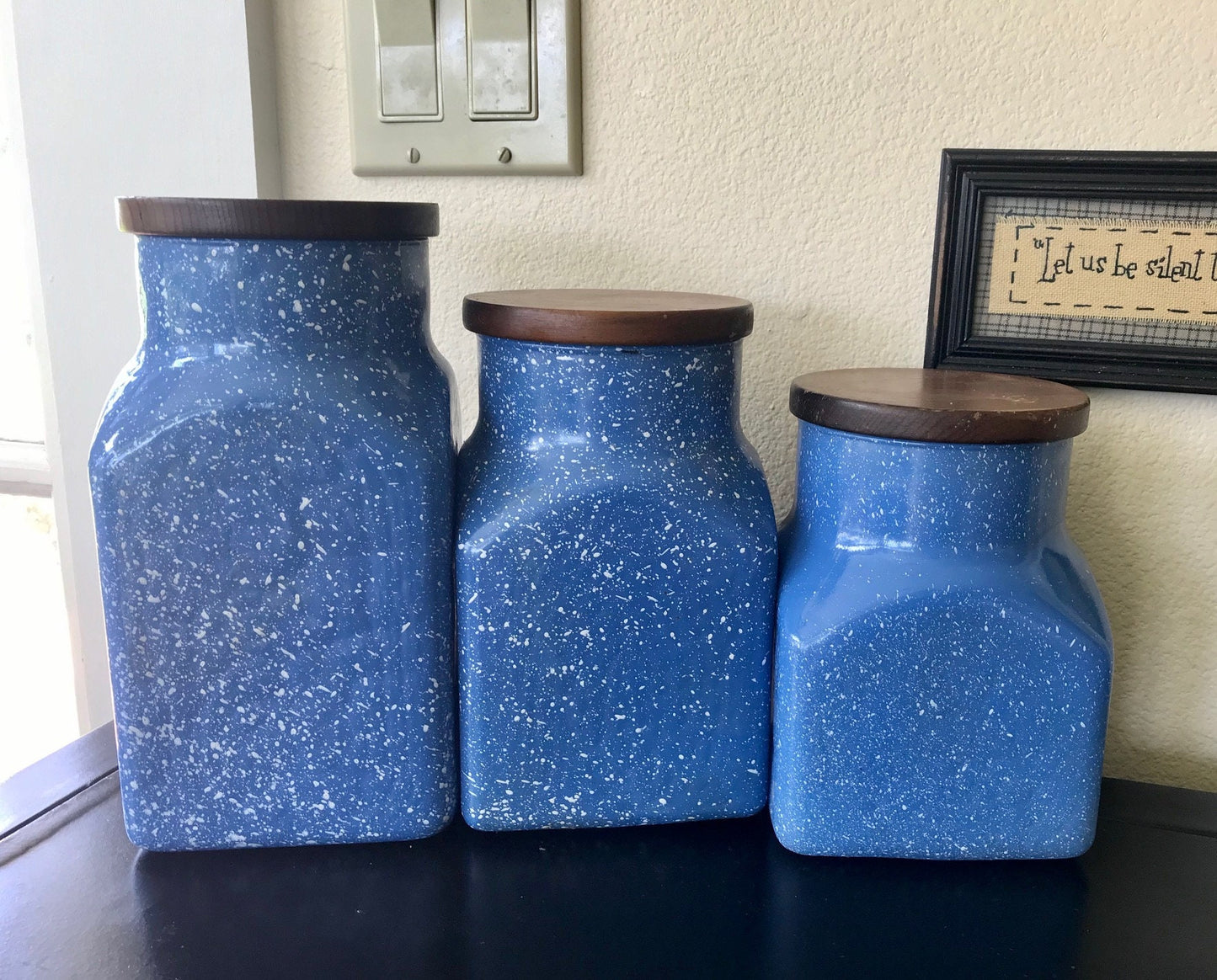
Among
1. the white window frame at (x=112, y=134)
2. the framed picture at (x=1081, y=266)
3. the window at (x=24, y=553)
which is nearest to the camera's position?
the framed picture at (x=1081, y=266)

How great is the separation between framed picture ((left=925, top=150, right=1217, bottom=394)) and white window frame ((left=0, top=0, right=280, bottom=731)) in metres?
0.50

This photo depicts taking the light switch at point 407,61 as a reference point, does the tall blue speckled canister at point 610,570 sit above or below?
below

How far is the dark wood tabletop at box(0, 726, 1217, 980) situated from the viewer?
0.50m

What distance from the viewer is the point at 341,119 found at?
741mm

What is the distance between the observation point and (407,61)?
2.31 ft

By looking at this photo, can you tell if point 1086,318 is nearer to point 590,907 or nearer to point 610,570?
point 610,570

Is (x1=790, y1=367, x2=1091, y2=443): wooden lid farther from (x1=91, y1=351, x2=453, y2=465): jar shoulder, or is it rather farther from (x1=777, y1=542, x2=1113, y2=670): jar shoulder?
(x1=91, y1=351, x2=453, y2=465): jar shoulder

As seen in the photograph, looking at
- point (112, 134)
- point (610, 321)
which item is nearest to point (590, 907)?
point (610, 321)

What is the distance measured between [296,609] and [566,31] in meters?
0.43

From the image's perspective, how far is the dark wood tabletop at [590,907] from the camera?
499 mm

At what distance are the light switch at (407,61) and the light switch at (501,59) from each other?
0.10 ft

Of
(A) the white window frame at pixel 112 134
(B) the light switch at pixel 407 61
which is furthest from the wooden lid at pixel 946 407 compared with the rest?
(A) the white window frame at pixel 112 134

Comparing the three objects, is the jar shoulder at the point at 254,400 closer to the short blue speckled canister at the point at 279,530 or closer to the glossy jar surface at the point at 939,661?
the short blue speckled canister at the point at 279,530

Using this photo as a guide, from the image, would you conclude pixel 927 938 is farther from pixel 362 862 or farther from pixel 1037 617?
pixel 362 862
